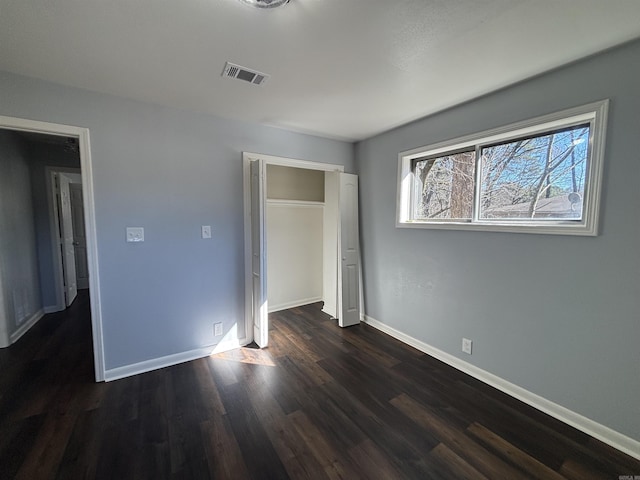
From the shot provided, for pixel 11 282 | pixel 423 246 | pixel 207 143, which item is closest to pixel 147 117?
pixel 207 143

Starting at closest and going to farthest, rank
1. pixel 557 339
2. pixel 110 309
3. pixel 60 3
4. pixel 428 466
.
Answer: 1. pixel 60 3
2. pixel 428 466
3. pixel 557 339
4. pixel 110 309

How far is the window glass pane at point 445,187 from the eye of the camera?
2.56 meters

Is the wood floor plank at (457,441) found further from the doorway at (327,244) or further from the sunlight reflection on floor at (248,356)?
the doorway at (327,244)

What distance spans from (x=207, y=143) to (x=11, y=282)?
2.83 meters

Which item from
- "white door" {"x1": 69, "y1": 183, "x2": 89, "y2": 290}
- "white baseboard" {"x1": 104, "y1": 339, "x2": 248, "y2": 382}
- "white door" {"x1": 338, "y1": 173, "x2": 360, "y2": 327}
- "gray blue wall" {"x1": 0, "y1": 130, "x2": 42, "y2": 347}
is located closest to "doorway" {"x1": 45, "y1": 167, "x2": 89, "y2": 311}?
"gray blue wall" {"x1": 0, "y1": 130, "x2": 42, "y2": 347}

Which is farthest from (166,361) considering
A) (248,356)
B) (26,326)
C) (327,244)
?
(327,244)

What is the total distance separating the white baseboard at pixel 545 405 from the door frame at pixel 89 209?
3.06 m

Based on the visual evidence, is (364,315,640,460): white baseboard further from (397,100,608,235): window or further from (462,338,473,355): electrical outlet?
(397,100,608,235): window

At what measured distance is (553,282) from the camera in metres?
1.92

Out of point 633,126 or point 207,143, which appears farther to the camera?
point 207,143

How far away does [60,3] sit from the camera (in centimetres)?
128

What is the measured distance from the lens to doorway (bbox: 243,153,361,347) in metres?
2.79

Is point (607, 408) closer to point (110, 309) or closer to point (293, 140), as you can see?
point (293, 140)

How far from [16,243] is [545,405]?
5639 mm
